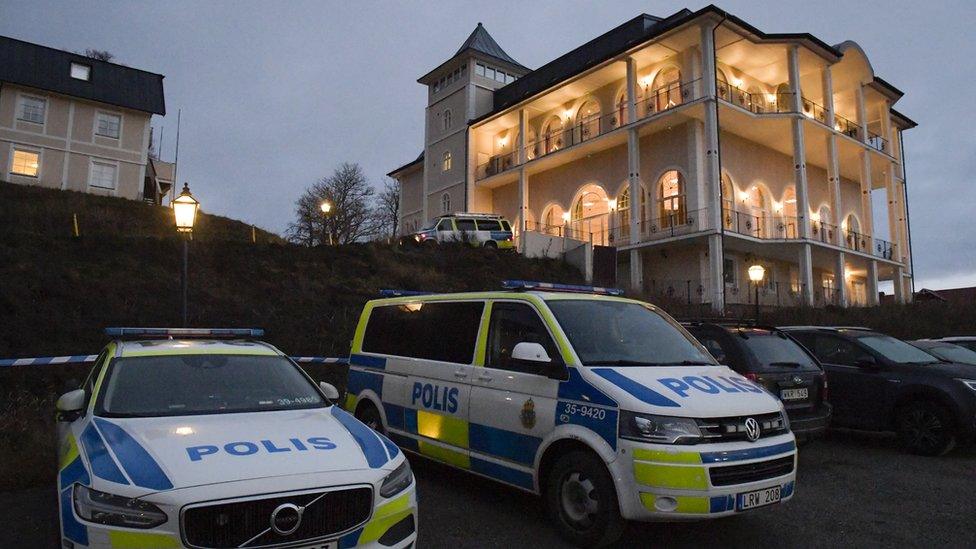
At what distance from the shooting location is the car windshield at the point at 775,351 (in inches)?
303

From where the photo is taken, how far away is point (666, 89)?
28.3 meters

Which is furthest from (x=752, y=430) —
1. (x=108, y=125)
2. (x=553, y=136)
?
(x=108, y=125)

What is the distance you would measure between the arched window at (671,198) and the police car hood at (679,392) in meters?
23.3

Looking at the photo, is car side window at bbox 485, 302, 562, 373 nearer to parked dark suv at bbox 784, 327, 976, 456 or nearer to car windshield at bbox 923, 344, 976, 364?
parked dark suv at bbox 784, 327, 976, 456

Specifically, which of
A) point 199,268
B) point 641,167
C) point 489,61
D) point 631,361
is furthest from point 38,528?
point 489,61

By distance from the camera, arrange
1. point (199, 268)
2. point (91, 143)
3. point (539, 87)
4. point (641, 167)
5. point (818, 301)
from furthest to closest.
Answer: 1. point (91, 143)
2. point (539, 87)
3. point (641, 167)
4. point (818, 301)
5. point (199, 268)

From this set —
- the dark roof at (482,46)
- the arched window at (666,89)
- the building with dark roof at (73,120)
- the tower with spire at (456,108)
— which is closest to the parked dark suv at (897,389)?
the arched window at (666,89)

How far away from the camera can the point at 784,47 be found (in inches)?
1078

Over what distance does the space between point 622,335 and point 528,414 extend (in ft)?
3.57

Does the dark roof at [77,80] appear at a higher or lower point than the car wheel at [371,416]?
higher

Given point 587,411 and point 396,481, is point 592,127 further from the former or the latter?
point 396,481

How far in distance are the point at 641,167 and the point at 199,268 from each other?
20088 millimetres

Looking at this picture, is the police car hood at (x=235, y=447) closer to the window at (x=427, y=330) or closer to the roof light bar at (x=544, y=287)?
the window at (x=427, y=330)

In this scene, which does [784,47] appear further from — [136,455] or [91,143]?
[91,143]
